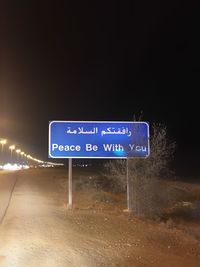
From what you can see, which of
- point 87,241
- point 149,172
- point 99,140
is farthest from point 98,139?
point 87,241

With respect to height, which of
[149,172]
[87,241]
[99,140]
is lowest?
[87,241]

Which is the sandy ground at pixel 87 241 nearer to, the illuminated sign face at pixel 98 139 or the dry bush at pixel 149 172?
the dry bush at pixel 149 172

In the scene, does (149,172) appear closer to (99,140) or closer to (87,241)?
(99,140)

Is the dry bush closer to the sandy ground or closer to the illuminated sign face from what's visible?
the illuminated sign face

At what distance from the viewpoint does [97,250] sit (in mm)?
10969

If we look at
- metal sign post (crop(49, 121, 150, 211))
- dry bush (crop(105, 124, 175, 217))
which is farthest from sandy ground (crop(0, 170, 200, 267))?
metal sign post (crop(49, 121, 150, 211))

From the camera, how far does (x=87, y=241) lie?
12016 mm

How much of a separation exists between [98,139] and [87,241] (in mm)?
7297

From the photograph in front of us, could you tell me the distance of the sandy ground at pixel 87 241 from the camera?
10.0 meters

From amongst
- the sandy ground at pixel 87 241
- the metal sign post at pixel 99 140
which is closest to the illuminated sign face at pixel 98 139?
the metal sign post at pixel 99 140

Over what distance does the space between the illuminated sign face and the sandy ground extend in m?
2.35

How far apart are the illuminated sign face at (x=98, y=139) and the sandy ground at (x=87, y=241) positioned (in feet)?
7.71

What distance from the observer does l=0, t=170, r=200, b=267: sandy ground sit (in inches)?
395

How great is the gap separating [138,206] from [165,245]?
6354mm
